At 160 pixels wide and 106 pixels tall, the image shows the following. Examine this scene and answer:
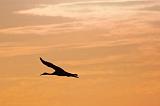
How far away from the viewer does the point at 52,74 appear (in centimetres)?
8819

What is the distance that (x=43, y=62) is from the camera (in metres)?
82.2

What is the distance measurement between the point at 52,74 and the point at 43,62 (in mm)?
6279

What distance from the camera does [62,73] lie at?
85.4 meters

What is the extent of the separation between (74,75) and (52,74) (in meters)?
7.94

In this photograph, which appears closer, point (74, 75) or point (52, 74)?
point (74, 75)

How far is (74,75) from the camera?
266 feet

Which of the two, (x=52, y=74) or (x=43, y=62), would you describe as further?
(x=52, y=74)

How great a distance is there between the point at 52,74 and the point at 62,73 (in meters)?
3.20

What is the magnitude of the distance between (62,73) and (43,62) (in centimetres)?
428
